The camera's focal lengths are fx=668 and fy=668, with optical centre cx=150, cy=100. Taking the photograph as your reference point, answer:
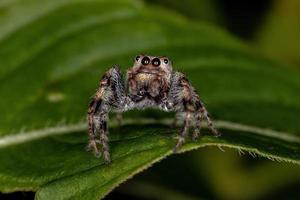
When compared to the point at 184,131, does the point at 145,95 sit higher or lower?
higher

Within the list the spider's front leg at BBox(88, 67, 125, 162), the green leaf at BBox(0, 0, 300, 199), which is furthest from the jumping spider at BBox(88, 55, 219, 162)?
the green leaf at BBox(0, 0, 300, 199)

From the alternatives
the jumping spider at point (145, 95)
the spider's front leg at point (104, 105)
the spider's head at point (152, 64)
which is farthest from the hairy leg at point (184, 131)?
the spider's head at point (152, 64)

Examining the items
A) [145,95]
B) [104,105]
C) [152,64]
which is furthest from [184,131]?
[152,64]

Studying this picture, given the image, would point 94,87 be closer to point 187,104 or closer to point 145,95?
point 145,95

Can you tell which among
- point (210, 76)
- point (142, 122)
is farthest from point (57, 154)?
point (210, 76)

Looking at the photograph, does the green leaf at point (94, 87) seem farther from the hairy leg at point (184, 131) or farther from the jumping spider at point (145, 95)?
the jumping spider at point (145, 95)

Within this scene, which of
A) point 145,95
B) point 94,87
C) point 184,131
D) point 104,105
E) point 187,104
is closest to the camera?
point 184,131

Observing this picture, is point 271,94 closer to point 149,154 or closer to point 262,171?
point 262,171
